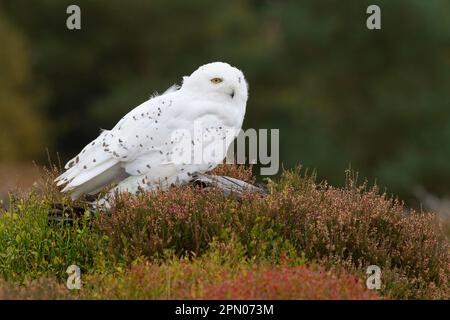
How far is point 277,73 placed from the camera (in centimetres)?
3591

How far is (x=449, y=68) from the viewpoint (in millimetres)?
34938

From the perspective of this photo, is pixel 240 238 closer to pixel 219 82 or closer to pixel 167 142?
pixel 167 142

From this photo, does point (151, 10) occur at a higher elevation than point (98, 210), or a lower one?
higher

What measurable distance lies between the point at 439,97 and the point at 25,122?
16.0m

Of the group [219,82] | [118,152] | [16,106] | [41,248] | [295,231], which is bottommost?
[41,248]

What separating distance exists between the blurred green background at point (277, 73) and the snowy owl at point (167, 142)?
74.4 ft

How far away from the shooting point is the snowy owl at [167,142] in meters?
8.55

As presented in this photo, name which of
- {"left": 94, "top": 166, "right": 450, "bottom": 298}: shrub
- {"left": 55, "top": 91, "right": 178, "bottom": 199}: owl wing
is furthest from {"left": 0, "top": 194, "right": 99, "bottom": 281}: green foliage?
{"left": 55, "top": 91, "right": 178, "bottom": 199}: owl wing

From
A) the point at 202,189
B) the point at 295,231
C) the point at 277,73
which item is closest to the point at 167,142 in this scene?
the point at 202,189

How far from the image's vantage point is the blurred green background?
108 ft

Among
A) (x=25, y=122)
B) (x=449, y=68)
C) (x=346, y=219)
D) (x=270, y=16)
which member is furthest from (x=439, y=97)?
(x=346, y=219)

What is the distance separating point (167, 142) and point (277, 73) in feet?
90.6

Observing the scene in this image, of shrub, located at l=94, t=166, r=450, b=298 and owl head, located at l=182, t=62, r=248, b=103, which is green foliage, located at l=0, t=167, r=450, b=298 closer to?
shrub, located at l=94, t=166, r=450, b=298
